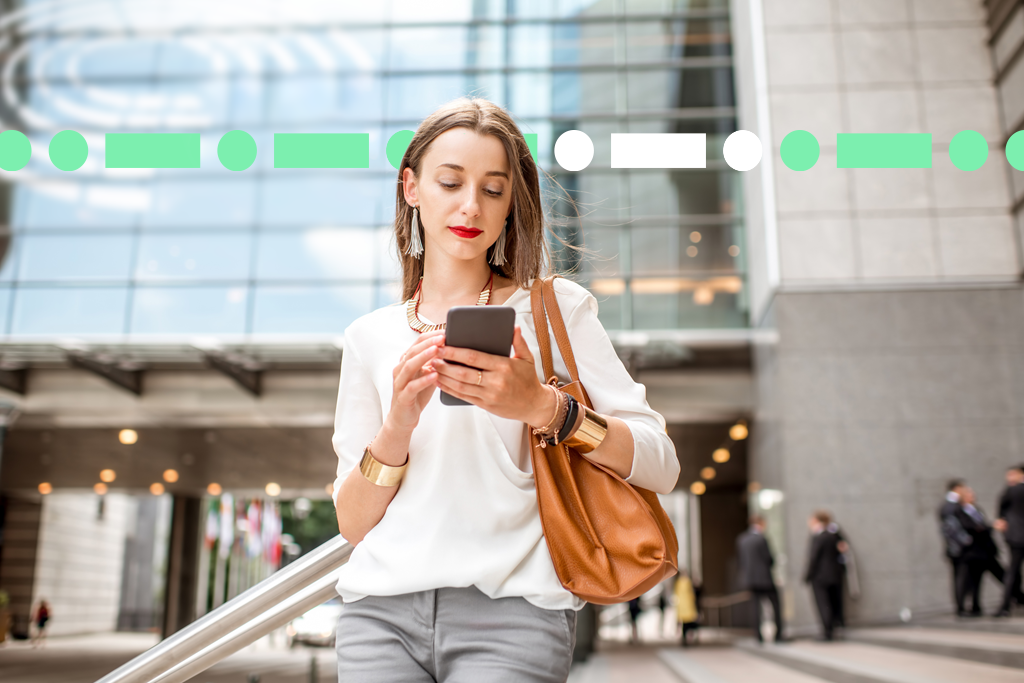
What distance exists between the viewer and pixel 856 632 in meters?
9.92

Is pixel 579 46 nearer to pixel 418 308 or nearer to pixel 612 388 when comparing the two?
pixel 418 308

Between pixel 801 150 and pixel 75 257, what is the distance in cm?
1194

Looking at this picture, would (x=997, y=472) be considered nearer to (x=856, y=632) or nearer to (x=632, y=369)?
(x=856, y=632)

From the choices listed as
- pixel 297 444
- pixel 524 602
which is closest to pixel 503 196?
pixel 524 602

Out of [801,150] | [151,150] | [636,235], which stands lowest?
[151,150]

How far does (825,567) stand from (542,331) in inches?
377

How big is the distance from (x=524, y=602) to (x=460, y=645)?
105 mm

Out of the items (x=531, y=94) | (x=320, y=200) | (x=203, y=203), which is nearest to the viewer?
(x=320, y=200)

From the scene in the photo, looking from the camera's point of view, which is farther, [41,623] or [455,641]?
[41,623]

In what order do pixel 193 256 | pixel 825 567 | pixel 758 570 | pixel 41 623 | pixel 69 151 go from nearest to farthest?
pixel 69 151 → pixel 825 567 → pixel 758 570 → pixel 193 256 → pixel 41 623

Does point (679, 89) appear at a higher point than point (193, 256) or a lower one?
higher

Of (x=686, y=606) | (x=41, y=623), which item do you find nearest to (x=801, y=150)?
(x=686, y=606)

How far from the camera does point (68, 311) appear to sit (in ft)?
45.8

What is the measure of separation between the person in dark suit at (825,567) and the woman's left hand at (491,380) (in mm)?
9613
